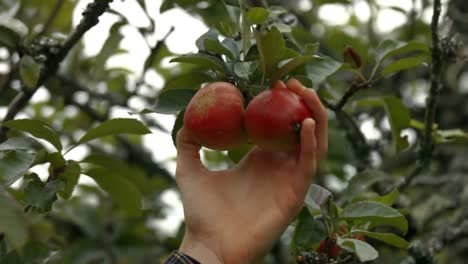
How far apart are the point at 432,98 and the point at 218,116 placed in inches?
27.2

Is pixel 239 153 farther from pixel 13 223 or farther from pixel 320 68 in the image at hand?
pixel 13 223

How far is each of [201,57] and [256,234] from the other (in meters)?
0.26

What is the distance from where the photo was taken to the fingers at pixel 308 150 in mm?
1078

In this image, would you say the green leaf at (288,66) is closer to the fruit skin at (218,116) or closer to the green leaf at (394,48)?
the fruit skin at (218,116)

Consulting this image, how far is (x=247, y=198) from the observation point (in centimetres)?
120

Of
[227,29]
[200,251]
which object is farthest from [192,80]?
[200,251]

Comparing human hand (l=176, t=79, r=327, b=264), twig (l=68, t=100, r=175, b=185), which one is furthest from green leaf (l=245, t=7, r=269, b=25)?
twig (l=68, t=100, r=175, b=185)

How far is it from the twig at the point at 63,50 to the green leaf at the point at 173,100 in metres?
0.31

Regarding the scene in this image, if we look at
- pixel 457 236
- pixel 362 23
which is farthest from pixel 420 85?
pixel 457 236

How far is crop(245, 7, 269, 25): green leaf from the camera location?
49.2 inches

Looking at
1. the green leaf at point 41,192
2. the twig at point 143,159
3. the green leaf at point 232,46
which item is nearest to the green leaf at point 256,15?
the green leaf at point 232,46

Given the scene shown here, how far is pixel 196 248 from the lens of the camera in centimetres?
119

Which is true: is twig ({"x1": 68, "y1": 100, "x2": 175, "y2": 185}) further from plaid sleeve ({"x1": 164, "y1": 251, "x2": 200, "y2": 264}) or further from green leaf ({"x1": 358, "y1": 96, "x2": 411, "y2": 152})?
plaid sleeve ({"x1": 164, "y1": 251, "x2": 200, "y2": 264})

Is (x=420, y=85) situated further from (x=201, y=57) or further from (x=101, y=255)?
(x=201, y=57)
